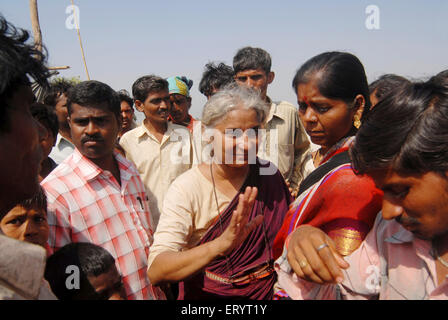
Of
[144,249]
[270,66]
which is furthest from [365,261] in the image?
[270,66]

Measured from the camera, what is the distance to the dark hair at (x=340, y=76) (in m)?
1.69

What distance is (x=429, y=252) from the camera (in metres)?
1.14

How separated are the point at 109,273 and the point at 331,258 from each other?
133cm

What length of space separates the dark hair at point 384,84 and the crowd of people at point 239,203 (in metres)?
0.02

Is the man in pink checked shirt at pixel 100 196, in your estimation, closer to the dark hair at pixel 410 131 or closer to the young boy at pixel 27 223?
the young boy at pixel 27 223

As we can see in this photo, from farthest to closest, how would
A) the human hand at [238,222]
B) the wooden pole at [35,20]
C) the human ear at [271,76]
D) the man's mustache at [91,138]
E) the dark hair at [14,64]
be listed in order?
the wooden pole at [35,20] → the human ear at [271,76] → the man's mustache at [91,138] → the human hand at [238,222] → the dark hair at [14,64]

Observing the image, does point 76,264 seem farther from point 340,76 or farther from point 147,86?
point 147,86

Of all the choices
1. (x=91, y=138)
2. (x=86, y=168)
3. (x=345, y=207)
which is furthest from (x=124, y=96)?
(x=345, y=207)

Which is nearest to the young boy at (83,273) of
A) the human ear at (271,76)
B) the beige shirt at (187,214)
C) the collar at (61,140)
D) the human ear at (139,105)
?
the beige shirt at (187,214)

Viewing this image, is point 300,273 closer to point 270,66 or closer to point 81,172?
point 81,172

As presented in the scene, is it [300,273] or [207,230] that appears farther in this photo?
[207,230]

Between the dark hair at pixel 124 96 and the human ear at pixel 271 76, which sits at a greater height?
the human ear at pixel 271 76

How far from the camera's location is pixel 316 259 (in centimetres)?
112

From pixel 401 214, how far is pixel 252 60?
3.26m
